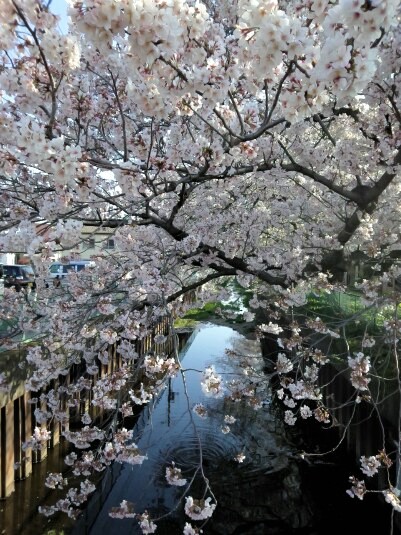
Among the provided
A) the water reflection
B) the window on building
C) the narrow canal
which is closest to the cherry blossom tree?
the window on building

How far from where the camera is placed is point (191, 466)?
9.90 meters

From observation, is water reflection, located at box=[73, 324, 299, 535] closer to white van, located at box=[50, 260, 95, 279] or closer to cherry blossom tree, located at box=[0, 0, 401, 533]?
cherry blossom tree, located at box=[0, 0, 401, 533]

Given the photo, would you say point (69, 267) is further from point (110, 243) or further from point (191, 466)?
point (191, 466)

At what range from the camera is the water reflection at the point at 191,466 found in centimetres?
821

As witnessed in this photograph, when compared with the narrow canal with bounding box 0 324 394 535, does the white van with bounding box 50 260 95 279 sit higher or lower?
higher

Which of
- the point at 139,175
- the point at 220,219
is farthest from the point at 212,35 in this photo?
the point at 220,219

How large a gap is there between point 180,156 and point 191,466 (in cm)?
784

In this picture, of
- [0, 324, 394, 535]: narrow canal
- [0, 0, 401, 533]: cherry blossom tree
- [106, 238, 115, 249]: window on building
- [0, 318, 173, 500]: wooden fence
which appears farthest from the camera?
[0, 318, 173, 500]: wooden fence

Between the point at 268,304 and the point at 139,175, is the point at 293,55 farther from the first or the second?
the point at 268,304

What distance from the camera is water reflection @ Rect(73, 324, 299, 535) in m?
→ 8.21

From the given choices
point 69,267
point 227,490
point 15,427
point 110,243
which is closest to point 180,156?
point 110,243

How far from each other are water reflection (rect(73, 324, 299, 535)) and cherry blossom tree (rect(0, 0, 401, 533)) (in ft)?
5.26

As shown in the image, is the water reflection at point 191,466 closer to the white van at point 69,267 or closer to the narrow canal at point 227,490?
the narrow canal at point 227,490

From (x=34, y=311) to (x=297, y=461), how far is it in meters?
7.20
